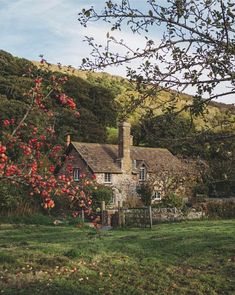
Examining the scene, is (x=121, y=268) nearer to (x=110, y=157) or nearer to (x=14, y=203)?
(x=14, y=203)

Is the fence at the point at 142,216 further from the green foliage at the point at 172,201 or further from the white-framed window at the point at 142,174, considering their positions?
the white-framed window at the point at 142,174

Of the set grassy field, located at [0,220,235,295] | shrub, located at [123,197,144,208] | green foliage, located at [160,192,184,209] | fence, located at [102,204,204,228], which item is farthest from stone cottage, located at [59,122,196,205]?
grassy field, located at [0,220,235,295]

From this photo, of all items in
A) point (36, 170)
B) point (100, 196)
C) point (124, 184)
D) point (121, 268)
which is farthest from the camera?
point (124, 184)

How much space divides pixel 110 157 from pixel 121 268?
37.6 metres

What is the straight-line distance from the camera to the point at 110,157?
4875 cm

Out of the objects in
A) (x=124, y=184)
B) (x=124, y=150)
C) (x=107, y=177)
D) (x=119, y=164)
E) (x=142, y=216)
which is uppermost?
(x=124, y=150)

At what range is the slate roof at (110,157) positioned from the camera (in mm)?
46438

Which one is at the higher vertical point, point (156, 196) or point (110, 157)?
point (110, 157)

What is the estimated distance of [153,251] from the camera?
1369 cm

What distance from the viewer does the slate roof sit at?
4644cm

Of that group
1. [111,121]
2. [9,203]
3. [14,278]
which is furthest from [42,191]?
[111,121]

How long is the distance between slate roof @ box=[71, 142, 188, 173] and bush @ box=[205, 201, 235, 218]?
37.6ft

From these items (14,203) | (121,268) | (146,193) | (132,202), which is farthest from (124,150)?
(121,268)

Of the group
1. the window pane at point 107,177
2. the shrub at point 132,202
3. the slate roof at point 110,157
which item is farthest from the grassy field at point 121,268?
the window pane at point 107,177
